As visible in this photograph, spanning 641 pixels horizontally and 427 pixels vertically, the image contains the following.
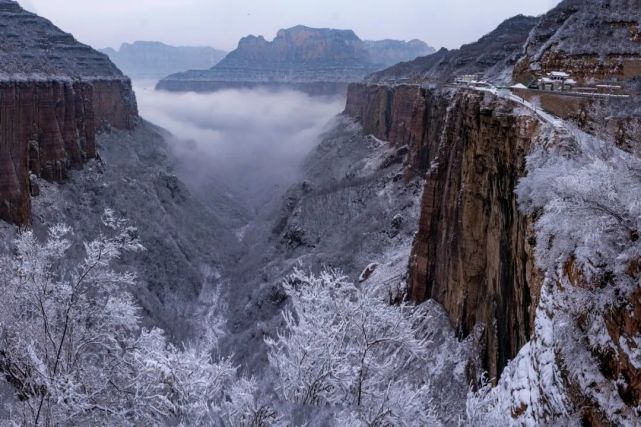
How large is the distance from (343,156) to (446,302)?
6911 cm

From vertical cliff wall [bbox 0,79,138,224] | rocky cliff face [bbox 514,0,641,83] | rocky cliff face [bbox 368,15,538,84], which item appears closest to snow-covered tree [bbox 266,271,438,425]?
rocky cliff face [bbox 514,0,641,83]

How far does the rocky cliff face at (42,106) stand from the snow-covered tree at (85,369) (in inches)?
1112

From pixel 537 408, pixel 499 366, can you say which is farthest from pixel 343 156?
pixel 537 408

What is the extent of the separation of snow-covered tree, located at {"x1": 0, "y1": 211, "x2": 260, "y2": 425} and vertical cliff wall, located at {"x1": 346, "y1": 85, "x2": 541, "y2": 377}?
26.2ft

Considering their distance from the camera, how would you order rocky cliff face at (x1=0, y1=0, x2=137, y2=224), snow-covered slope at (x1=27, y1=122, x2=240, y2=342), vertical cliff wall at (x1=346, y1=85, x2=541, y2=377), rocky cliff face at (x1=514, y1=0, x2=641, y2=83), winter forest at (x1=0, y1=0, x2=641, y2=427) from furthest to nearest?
snow-covered slope at (x1=27, y1=122, x2=240, y2=342) < rocky cliff face at (x1=0, y1=0, x2=137, y2=224) < rocky cliff face at (x1=514, y1=0, x2=641, y2=83) < vertical cliff wall at (x1=346, y1=85, x2=541, y2=377) < winter forest at (x1=0, y1=0, x2=641, y2=427)

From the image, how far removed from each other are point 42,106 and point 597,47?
50.2m

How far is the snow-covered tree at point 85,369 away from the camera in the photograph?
1158 cm

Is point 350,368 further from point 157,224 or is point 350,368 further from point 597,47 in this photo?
point 157,224

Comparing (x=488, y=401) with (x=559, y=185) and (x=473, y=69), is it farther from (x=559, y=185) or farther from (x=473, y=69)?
(x=473, y=69)

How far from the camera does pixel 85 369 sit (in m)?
12.9

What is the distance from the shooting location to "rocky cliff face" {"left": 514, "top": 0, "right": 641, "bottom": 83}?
79.9ft

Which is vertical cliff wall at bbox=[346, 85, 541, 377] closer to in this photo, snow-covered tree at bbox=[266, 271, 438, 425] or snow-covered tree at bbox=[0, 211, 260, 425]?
snow-covered tree at bbox=[266, 271, 438, 425]

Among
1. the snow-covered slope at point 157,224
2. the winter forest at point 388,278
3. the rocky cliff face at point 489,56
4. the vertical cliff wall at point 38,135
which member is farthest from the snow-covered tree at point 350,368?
the rocky cliff face at point 489,56

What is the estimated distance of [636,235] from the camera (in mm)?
8141
